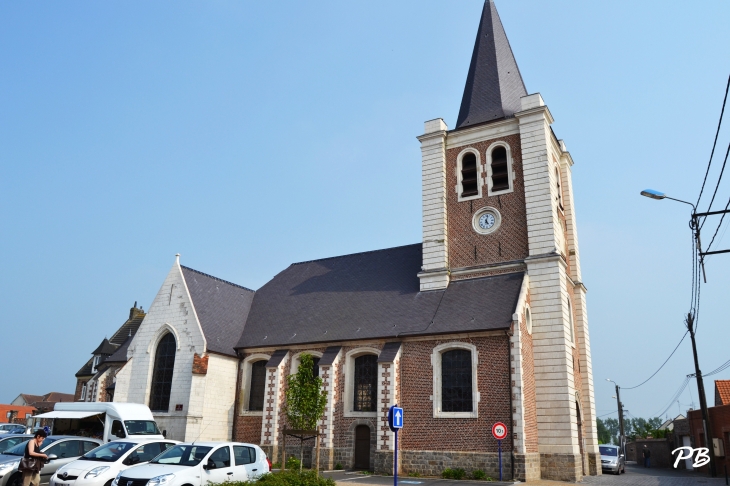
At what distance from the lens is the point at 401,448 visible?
71.3 ft

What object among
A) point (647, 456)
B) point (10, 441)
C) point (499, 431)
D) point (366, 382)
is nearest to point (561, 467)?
point (499, 431)

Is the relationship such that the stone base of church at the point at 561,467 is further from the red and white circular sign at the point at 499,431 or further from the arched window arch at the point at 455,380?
the arched window arch at the point at 455,380

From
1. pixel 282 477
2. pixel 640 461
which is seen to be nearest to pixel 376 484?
pixel 282 477

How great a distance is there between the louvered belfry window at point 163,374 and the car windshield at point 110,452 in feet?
38.1

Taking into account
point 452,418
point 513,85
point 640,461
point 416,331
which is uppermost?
point 513,85

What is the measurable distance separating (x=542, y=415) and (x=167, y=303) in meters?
17.3

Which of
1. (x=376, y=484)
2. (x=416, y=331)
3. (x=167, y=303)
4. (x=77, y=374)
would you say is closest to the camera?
(x=376, y=484)

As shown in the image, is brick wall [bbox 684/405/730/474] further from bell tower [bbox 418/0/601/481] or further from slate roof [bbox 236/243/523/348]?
slate roof [bbox 236/243/523/348]

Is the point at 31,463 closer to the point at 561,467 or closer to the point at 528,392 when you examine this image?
the point at 528,392

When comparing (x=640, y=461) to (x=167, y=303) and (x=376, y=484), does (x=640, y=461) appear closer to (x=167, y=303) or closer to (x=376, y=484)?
(x=376, y=484)

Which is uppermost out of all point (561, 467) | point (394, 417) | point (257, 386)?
point (257, 386)

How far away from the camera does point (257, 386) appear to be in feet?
87.7

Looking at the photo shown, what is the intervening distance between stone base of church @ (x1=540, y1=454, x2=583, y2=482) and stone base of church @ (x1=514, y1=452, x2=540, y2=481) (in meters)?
0.58

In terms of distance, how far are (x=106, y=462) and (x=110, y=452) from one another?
66 cm
